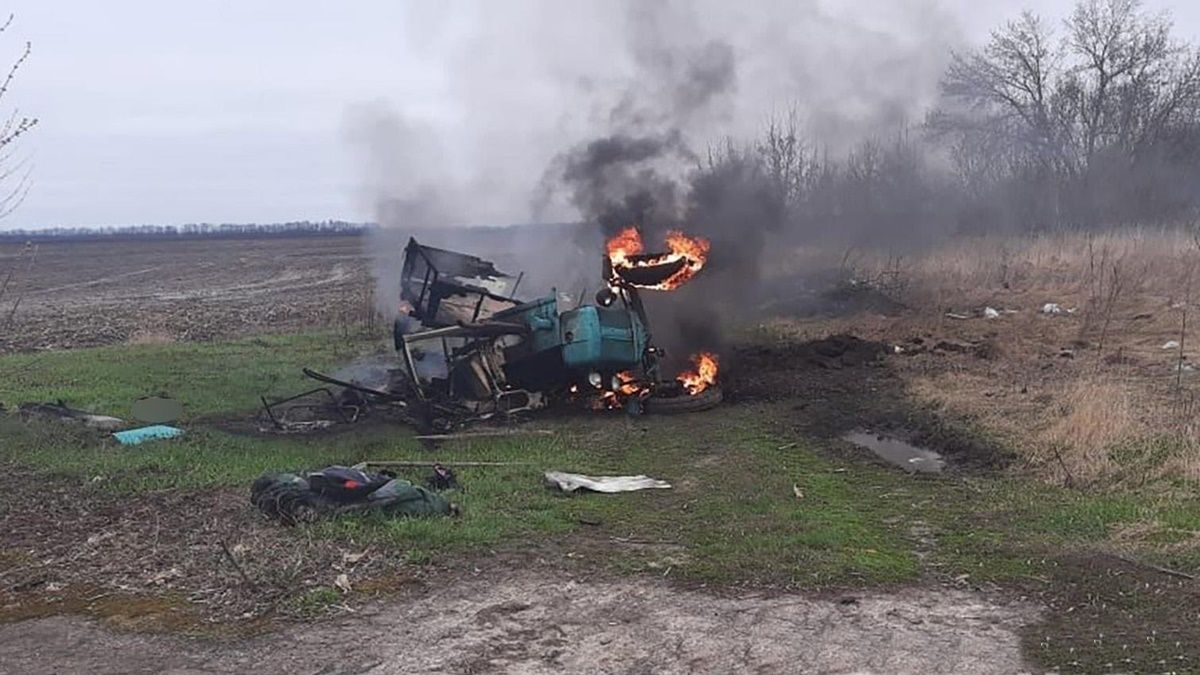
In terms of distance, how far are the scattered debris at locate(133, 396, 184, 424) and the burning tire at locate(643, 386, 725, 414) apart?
624cm

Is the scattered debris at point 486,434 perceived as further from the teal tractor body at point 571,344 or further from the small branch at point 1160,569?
the small branch at point 1160,569

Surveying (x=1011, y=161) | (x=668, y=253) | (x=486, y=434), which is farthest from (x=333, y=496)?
(x=1011, y=161)

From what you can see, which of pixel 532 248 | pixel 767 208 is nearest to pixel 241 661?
pixel 767 208

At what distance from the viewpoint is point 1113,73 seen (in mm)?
34781

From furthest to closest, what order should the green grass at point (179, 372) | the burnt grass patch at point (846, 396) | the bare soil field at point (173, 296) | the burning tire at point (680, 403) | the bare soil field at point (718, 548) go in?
1. the bare soil field at point (173, 296)
2. the green grass at point (179, 372)
3. the burning tire at point (680, 403)
4. the burnt grass patch at point (846, 396)
5. the bare soil field at point (718, 548)

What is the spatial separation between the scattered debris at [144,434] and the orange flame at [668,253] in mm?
6079

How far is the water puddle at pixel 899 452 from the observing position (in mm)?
9383

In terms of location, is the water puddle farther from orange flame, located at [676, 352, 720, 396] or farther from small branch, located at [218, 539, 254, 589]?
small branch, located at [218, 539, 254, 589]

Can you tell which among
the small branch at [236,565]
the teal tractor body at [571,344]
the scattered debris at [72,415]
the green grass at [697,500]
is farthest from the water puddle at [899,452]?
the scattered debris at [72,415]

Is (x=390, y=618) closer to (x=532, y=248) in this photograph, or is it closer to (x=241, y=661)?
(x=241, y=661)

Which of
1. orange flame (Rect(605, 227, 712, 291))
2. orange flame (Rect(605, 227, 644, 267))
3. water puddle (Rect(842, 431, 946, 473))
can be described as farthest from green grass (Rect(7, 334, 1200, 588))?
orange flame (Rect(605, 227, 644, 267))

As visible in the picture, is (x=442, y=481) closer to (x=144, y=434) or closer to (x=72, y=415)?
(x=144, y=434)

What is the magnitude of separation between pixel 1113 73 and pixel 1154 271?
1980 cm

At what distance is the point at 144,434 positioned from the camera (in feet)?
35.5
